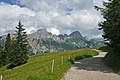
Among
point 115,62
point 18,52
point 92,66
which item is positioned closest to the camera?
point 115,62

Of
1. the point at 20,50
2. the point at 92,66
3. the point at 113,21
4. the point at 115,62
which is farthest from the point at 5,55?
the point at 113,21

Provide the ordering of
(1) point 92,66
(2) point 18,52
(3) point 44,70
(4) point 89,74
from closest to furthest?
(3) point 44,70
(4) point 89,74
(1) point 92,66
(2) point 18,52

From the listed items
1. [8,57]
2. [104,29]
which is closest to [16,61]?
[8,57]

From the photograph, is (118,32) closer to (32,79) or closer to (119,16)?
(119,16)

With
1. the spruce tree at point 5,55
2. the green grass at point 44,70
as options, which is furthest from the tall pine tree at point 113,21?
the spruce tree at point 5,55

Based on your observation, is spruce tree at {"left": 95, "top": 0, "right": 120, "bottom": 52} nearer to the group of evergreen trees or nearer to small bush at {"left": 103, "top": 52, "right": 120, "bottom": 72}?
small bush at {"left": 103, "top": 52, "right": 120, "bottom": 72}

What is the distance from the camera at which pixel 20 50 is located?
8606 cm

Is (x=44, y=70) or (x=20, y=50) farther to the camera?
(x=20, y=50)

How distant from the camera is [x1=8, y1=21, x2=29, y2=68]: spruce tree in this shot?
85062 mm

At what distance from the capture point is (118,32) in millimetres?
32281

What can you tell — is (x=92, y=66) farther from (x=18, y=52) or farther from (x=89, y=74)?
(x=18, y=52)

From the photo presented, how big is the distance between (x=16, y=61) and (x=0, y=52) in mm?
18069

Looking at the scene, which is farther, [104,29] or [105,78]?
[104,29]

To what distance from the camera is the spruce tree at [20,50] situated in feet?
279
